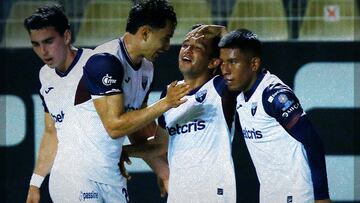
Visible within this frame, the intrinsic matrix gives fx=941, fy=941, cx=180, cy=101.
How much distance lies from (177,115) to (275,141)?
53 centimetres

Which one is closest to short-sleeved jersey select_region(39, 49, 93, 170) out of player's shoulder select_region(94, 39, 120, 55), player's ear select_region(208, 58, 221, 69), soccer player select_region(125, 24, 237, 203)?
player's shoulder select_region(94, 39, 120, 55)

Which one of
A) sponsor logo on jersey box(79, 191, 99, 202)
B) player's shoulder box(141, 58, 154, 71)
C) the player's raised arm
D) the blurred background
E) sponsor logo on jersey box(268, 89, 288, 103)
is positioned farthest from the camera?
the blurred background

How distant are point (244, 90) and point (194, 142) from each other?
13.4 inches

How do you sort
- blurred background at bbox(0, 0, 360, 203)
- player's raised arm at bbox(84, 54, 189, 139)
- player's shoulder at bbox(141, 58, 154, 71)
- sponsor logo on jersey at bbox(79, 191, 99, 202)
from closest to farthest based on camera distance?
player's raised arm at bbox(84, 54, 189, 139) → sponsor logo on jersey at bbox(79, 191, 99, 202) → player's shoulder at bbox(141, 58, 154, 71) → blurred background at bbox(0, 0, 360, 203)

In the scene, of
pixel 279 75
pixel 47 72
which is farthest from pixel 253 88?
pixel 279 75

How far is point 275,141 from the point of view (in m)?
4.03

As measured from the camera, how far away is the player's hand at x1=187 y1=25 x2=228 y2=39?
4.32 meters

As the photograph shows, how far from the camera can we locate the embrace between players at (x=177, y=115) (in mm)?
4051

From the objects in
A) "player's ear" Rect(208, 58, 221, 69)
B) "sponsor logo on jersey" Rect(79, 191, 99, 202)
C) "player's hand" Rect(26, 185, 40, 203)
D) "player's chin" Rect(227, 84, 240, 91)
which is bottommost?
"player's hand" Rect(26, 185, 40, 203)

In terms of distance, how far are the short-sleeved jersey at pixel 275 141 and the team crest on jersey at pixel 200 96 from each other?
18 cm

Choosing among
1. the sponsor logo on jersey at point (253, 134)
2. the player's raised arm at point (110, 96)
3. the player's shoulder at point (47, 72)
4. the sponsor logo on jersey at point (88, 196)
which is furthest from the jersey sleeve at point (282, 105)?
the player's shoulder at point (47, 72)

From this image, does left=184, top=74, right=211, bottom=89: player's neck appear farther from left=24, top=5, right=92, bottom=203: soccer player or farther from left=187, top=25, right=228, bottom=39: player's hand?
left=24, top=5, right=92, bottom=203: soccer player

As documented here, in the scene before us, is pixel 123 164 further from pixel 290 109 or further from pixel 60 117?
pixel 290 109

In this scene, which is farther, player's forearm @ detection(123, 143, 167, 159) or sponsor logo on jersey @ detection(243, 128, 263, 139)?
player's forearm @ detection(123, 143, 167, 159)
